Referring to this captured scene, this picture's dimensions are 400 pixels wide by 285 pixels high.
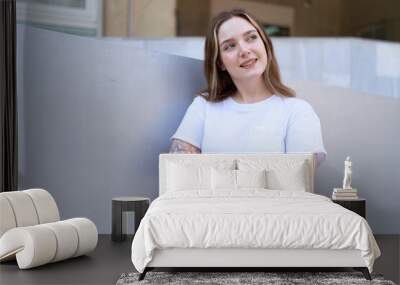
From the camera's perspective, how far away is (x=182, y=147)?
7547 millimetres

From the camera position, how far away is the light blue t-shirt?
743cm

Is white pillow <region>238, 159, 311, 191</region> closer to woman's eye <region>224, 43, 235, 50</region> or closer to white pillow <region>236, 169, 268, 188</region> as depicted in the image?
white pillow <region>236, 169, 268, 188</region>

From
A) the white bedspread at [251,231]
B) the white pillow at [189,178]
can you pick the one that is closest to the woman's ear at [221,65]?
the white pillow at [189,178]

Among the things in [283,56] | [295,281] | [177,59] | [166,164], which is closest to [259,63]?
[283,56]

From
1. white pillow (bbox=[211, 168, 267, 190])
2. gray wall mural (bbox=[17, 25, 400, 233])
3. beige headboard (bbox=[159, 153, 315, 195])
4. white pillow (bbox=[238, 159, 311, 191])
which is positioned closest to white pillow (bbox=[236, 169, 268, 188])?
white pillow (bbox=[211, 168, 267, 190])

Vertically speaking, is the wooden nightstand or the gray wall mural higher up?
the gray wall mural

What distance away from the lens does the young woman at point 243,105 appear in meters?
7.44

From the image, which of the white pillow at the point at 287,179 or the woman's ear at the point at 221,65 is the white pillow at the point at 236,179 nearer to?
the white pillow at the point at 287,179

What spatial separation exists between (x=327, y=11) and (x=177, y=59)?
5.14 ft

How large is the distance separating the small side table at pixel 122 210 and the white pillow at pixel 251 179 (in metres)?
0.98

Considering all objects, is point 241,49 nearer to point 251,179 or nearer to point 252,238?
point 251,179

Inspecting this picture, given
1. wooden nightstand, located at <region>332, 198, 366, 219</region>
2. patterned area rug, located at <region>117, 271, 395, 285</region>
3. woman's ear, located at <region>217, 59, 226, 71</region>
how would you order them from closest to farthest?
patterned area rug, located at <region>117, 271, 395, 285</region> < wooden nightstand, located at <region>332, 198, 366, 219</region> < woman's ear, located at <region>217, 59, 226, 71</region>

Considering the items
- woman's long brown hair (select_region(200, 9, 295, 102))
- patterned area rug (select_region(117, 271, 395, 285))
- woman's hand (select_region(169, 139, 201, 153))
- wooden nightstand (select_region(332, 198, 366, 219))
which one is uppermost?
woman's long brown hair (select_region(200, 9, 295, 102))

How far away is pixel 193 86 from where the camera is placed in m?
7.61
